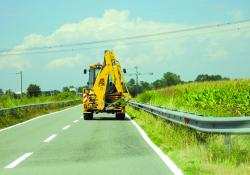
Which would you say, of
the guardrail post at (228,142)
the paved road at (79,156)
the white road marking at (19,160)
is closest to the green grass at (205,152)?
the guardrail post at (228,142)

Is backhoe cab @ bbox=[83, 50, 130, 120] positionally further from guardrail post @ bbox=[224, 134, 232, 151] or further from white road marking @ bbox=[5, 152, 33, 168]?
guardrail post @ bbox=[224, 134, 232, 151]

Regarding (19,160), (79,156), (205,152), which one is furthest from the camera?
(79,156)

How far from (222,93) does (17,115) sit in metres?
12.7

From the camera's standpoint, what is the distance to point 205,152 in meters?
9.70

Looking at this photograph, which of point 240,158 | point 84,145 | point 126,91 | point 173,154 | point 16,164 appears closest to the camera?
point 240,158

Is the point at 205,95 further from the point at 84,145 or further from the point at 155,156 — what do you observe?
the point at 155,156

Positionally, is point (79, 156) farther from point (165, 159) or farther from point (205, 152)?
point (205, 152)

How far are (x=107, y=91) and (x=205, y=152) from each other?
17.1m

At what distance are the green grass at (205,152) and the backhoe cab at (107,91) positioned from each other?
12.5 meters

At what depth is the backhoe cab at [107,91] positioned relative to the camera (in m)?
25.8

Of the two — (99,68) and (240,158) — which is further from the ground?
(99,68)

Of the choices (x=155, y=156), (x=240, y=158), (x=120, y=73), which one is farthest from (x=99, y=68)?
(x=240, y=158)

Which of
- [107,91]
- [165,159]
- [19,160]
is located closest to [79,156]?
[19,160]

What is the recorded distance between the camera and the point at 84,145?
42.8ft
